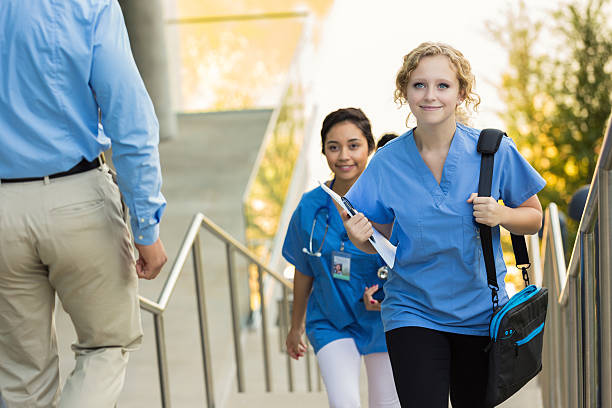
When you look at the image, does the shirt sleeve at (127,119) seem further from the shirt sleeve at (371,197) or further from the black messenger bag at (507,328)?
the black messenger bag at (507,328)

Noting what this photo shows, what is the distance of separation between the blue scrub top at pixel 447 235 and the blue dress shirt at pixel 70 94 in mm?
621

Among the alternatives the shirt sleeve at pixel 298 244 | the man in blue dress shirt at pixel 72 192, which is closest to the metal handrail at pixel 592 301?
the shirt sleeve at pixel 298 244

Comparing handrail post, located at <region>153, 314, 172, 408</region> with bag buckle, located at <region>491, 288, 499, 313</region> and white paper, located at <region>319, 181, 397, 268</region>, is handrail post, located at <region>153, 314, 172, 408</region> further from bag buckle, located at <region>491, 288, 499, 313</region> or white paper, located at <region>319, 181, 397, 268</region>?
bag buckle, located at <region>491, 288, 499, 313</region>

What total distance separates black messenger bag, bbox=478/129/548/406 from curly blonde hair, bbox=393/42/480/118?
113mm

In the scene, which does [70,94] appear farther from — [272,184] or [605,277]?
[272,184]

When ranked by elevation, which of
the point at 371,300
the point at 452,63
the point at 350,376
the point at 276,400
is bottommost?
the point at 276,400

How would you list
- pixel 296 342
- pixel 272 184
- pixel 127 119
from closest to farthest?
pixel 127 119, pixel 296 342, pixel 272 184

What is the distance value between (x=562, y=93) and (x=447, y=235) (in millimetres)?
6912

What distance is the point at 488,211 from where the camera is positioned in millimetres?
1908

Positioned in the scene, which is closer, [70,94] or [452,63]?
[70,94]

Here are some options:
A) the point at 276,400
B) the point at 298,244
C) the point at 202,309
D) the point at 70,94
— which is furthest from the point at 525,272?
the point at 276,400

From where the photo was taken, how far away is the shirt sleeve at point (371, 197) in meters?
2.06

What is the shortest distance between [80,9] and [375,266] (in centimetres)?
125

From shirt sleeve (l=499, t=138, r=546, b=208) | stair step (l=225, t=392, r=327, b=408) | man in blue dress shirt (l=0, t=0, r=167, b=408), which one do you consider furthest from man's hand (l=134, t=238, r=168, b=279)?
stair step (l=225, t=392, r=327, b=408)
